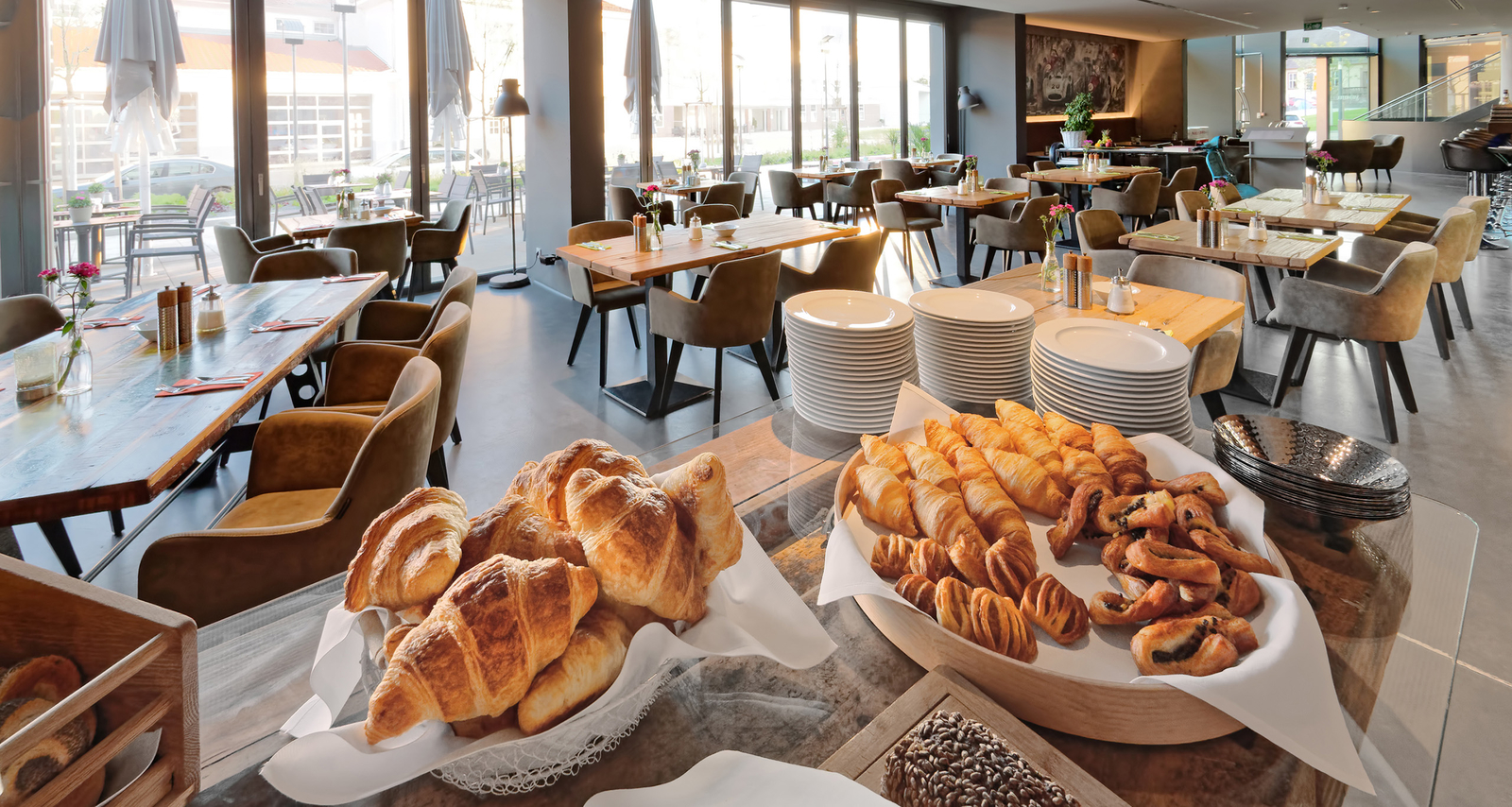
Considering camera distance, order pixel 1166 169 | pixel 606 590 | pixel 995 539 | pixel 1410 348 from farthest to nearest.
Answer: pixel 1166 169 < pixel 1410 348 < pixel 995 539 < pixel 606 590

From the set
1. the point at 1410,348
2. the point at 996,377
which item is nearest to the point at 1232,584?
the point at 996,377

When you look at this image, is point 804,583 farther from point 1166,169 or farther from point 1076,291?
point 1166,169

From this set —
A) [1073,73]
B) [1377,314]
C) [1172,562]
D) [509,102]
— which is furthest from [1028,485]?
[1073,73]

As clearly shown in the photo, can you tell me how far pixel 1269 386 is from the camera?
401 cm

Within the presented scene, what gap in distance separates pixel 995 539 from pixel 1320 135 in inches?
1030

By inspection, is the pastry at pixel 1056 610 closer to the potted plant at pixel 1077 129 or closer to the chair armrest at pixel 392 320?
the chair armrest at pixel 392 320

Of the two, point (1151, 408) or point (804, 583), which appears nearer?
point (804, 583)

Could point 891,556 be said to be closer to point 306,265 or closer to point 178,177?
point 306,265

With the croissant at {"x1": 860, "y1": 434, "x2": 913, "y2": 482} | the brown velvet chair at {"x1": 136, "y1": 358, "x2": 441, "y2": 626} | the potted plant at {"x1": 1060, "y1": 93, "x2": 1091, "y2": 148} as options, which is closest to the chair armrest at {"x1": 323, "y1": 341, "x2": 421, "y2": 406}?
the brown velvet chair at {"x1": 136, "y1": 358, "x2": 441, "y2": 626}

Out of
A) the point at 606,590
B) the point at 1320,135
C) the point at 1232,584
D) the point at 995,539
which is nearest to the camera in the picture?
the point at 606,590

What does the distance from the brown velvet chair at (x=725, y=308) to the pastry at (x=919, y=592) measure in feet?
9.77

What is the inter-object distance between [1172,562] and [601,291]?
13.7ft

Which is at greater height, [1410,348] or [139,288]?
[139,288]

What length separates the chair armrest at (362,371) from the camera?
2.73 m
